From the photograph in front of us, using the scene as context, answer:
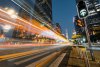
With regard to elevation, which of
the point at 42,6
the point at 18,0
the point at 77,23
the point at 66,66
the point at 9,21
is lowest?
the point at 66,66

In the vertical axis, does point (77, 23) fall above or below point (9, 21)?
below

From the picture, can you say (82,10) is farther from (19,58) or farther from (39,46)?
(39,46)

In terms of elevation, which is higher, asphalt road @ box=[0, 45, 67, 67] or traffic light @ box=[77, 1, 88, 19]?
traffic light @ box=[77, 1, 88, 19]

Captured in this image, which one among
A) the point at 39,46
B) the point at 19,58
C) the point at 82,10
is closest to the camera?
the point at 82,10

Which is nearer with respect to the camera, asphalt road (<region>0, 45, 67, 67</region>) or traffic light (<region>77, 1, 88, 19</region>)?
traffic light (<region>77, 1, 88, 19</region>)

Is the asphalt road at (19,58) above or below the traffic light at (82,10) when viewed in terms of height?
below

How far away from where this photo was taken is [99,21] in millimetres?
103500

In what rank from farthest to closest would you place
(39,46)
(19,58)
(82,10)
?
(39,46), (19,58), (82,10)

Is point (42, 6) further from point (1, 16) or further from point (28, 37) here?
point (1, 16)

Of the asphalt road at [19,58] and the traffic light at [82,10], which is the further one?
the asphalt road at [19,58]

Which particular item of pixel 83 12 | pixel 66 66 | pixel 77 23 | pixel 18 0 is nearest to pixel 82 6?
pixel 83 12

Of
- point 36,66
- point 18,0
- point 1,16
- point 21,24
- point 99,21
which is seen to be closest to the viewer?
point 36,66

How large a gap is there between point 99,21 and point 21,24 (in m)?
84.1

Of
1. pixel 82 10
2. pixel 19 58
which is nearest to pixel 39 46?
pixel 19 58
